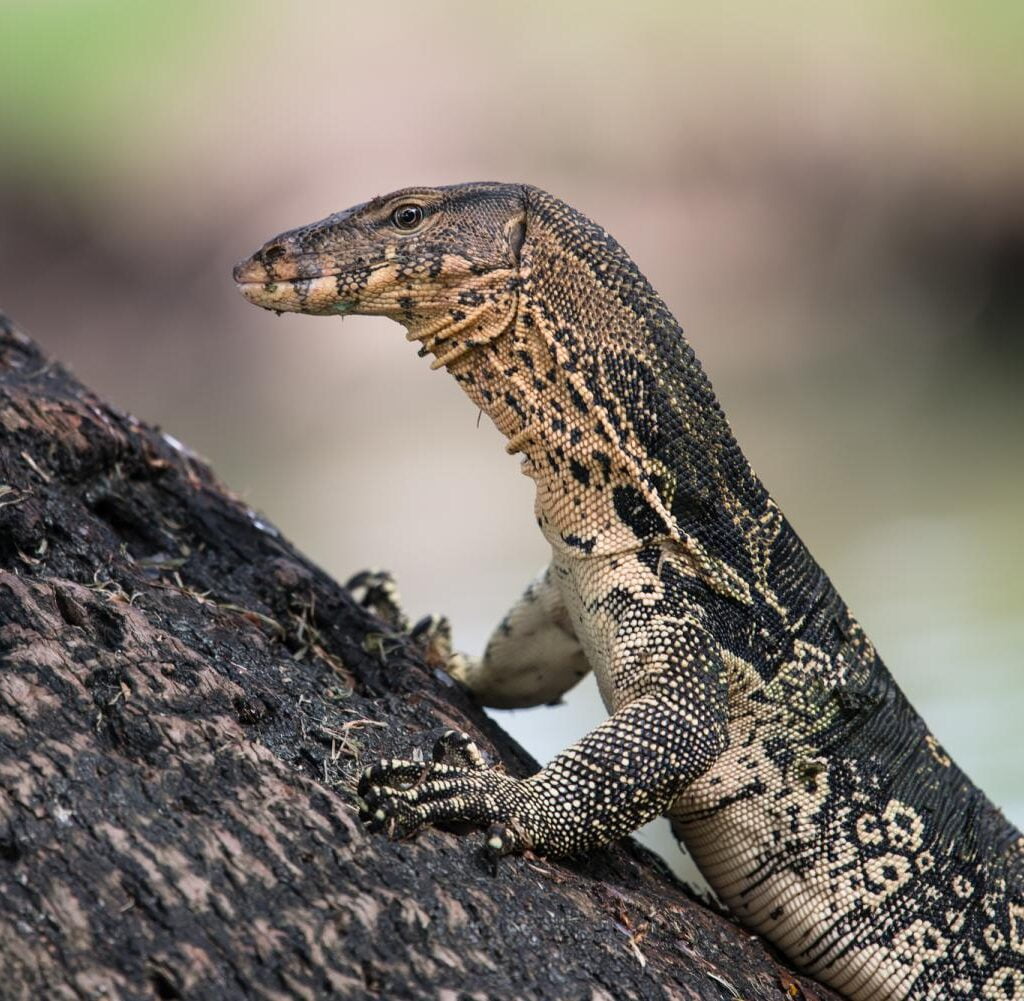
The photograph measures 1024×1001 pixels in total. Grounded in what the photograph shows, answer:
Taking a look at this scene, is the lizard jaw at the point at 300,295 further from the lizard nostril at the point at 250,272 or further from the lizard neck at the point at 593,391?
the lizard neck at the point at 593,391

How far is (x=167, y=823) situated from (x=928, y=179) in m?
27.7

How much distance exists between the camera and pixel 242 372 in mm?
23562

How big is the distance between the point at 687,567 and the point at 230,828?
233 centimetres

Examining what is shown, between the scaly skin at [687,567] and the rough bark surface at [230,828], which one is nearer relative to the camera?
the rough bark surface at [230,828]

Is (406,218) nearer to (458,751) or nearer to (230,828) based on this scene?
(458,751)

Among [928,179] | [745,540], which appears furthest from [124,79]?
[745,540]

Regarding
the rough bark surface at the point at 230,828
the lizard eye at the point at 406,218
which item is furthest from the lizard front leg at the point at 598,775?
the lizard eye at the point at 406,218

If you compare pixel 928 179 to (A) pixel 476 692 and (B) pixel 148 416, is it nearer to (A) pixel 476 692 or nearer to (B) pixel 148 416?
(B) pixel 148 416

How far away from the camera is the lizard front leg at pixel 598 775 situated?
4793 mm

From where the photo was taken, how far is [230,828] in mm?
4285

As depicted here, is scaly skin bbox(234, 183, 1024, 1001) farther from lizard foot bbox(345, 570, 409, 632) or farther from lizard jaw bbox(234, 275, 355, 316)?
lizard foot bbox(345, 570, 409, 632)

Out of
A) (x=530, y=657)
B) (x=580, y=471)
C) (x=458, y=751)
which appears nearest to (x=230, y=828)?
(x=458, y=751)

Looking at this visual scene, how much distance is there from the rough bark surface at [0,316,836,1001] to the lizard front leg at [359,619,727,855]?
0.36ft

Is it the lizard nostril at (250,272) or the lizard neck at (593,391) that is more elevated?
the lizard nostril at (250,272)
